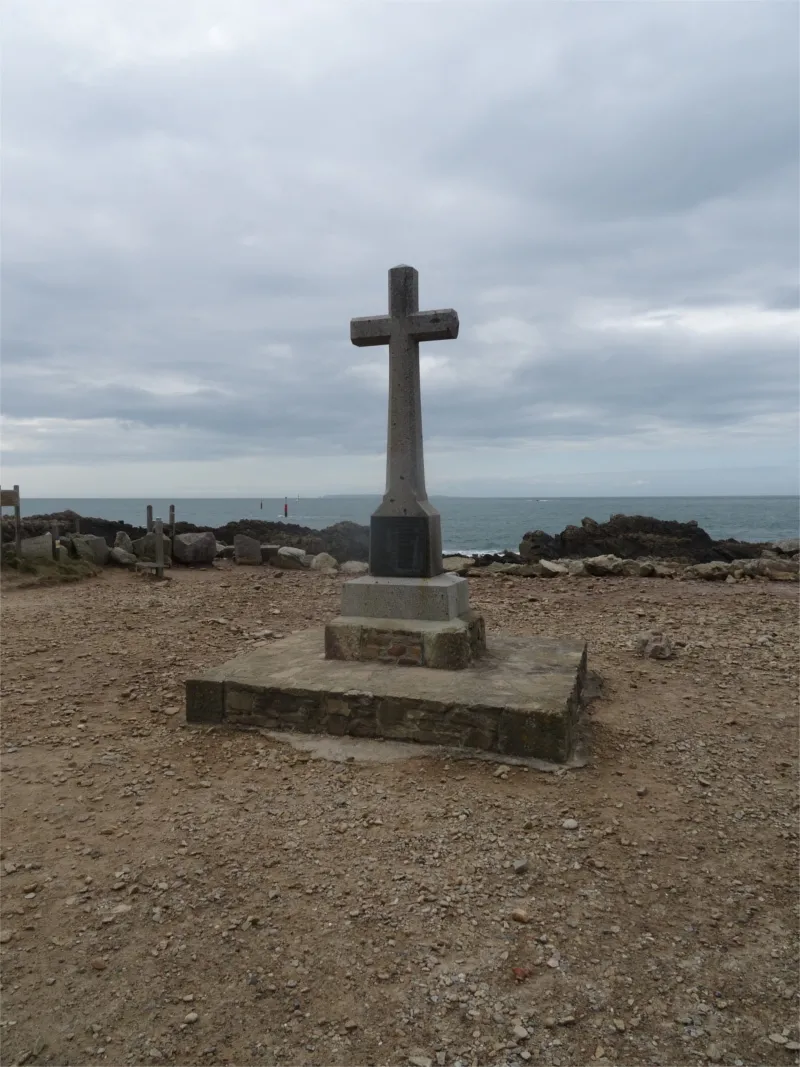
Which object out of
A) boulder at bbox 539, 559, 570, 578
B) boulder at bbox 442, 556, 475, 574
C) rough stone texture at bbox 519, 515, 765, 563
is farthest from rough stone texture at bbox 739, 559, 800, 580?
rough stone texture at bbox 519, 515, 765, 563

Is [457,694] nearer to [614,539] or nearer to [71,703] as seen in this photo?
[71,703]

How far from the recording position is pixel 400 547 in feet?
21.0

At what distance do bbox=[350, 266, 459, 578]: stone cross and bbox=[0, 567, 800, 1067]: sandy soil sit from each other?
79.8 inches

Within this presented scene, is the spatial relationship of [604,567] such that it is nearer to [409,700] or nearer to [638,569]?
[638,569]

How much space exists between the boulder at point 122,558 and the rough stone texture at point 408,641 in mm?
9965

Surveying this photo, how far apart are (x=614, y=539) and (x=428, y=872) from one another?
2002 cm

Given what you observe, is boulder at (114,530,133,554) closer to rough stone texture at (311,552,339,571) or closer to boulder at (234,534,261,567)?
boulder at (234,534,261,567)

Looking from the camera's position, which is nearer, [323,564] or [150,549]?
[323,564]

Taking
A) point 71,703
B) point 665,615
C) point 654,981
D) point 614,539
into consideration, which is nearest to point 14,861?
point 71,703

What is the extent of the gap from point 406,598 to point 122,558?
10.4 meters

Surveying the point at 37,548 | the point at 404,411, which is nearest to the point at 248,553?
the point at 37,548

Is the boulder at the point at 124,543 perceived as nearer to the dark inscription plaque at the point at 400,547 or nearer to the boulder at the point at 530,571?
the boulder at the point at 530,571

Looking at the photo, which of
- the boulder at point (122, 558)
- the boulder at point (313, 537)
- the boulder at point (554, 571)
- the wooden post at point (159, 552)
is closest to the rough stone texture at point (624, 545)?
the boulder at point (313, 537)

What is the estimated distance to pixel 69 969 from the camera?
2902mm
